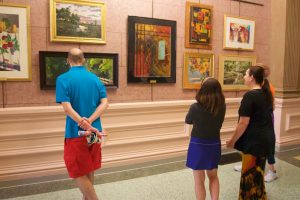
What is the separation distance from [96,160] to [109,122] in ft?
4.57

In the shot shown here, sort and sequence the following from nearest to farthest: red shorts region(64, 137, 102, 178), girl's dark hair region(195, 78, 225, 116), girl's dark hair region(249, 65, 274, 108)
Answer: girl's dark hair region(195, 78, 225, 116), red shorts region(64, 137, 102, 178), girl's dark hair region(249, 65, 274, 108)

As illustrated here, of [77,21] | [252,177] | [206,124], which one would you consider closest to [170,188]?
[252,177]

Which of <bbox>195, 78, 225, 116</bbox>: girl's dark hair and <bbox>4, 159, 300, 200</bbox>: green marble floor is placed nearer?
<bbox>195, 78, 225, 116</bbox>: girl's dark hair

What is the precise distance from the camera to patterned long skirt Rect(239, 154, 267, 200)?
8.96ft

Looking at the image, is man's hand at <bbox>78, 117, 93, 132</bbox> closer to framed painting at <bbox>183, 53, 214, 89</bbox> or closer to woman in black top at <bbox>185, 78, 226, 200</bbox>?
woman in black top at <bbox>185, 78, 226, 200</bbox>

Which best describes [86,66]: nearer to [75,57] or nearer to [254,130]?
[75,57]

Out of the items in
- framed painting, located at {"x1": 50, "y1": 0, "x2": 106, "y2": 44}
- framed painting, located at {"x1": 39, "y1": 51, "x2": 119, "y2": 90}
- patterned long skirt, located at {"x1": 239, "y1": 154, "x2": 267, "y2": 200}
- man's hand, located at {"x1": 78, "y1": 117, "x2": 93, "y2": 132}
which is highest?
framed painting, located at {"x1": 50, "y1": 0, "x2": 106, "y2": 44}

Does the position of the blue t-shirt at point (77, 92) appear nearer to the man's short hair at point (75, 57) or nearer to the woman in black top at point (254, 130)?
the man's short hair at point (75, 57)

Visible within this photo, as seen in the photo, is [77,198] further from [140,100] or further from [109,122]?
[140,100]

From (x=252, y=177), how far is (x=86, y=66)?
8.41 feet

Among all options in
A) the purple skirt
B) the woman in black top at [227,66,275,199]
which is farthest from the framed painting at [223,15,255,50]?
the purple skirt

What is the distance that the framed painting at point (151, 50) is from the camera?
13.6 ft

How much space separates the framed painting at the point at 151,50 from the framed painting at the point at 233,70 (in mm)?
1072

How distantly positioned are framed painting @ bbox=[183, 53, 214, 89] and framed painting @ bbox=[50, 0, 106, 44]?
153 cm
